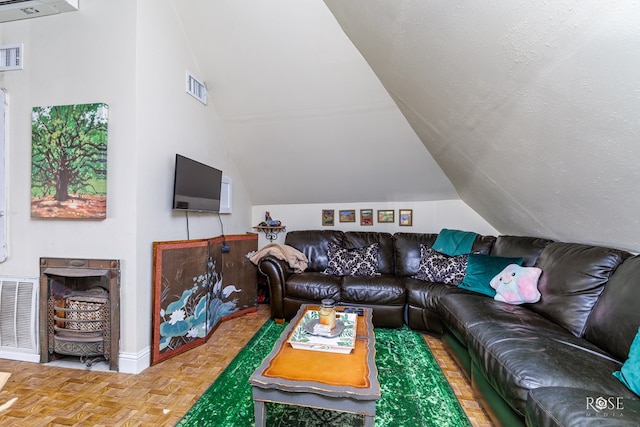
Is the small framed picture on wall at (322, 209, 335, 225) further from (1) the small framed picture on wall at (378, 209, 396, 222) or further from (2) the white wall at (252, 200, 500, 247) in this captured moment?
(1) the small framed picture on wall at (378, 209, 396, 222)

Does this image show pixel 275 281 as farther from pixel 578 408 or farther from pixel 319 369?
pixel 578 408

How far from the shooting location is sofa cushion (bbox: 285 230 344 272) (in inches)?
134

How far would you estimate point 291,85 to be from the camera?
2670 millimetres

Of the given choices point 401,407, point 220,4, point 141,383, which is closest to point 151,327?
point 141,383

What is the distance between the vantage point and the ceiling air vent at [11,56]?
2086 millimetres

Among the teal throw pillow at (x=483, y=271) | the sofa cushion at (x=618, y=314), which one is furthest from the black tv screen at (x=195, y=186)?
the sofa cushion at (x=618, y=314)

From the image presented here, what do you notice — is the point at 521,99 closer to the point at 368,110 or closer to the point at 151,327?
the point at 368,110

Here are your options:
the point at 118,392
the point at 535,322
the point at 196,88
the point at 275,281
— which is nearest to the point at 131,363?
the point at 118,392

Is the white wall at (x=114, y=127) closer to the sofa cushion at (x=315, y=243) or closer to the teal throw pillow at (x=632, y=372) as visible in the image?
the sofa cushion at (x=315, y=243)

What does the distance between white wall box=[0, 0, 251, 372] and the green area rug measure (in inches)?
29.6

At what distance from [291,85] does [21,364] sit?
325 centimetres

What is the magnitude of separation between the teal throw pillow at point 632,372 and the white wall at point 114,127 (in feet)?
9.16

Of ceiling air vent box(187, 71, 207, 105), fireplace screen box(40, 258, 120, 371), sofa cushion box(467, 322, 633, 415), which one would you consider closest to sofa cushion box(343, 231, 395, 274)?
sofa cushion box(467, 322, 633, 415)

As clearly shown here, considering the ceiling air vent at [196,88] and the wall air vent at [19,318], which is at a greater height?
the ceiling air vent at [196,88]
